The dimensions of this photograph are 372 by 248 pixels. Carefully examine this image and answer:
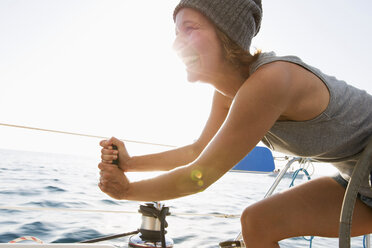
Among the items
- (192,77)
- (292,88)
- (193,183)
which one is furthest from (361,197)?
(192,77)

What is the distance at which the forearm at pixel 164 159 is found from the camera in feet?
4.00

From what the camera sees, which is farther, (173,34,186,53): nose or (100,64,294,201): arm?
(173,34,186,53): nose

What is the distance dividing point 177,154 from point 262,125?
62 centimetres

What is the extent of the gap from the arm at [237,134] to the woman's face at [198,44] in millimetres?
240

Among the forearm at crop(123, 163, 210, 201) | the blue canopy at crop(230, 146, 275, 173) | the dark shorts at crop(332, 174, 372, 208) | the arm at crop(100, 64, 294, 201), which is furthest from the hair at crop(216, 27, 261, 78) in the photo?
the blue canopy at crop(230, 146, 275, 173)

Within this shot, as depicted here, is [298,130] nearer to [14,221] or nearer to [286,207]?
[286,207]

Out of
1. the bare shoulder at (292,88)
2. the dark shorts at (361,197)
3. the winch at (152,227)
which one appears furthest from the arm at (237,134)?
the winch at (152,227)

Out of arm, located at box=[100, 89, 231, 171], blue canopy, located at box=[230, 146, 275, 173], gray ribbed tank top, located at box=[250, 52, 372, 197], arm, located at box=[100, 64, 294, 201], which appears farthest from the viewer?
blue canopy, located at box=[230, 146, 275, 173]

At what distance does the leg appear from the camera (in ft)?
3.22

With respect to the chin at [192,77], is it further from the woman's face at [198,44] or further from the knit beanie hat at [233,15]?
the knit beanie hat at [233,15]

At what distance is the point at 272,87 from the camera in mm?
772

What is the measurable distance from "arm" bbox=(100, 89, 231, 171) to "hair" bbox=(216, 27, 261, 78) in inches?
11.4

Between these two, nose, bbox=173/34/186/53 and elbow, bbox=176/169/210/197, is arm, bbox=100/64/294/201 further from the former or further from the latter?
nose, bbox=173/34/186/53

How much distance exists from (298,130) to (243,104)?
11.3 inches
